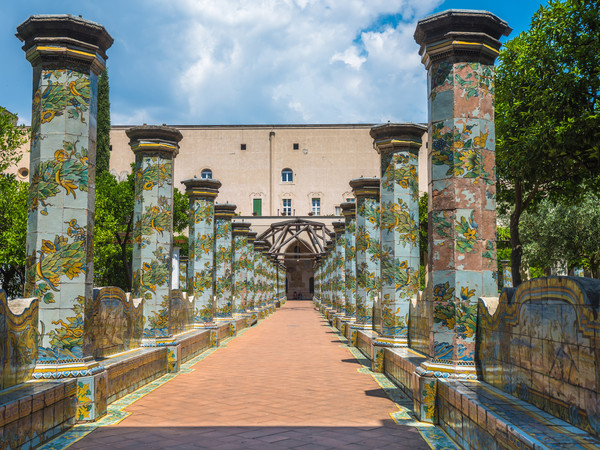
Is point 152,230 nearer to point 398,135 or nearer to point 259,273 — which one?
point 398,135

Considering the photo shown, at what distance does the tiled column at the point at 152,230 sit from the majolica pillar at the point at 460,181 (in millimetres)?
5666

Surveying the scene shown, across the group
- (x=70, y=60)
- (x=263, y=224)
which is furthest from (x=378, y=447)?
(x=263, y=224)

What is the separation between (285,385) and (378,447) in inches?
144

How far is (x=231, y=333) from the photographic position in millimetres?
17859

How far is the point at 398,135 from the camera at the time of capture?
10.3 m

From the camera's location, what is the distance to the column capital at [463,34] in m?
6.51

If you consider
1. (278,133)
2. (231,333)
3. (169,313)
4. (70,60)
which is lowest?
(231,333)

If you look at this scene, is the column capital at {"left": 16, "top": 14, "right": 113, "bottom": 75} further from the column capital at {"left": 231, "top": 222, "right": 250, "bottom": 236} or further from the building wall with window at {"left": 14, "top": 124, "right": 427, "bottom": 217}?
the building wall with window at {"left": 14, "top": 124, "right": 427, "bottom": 217}

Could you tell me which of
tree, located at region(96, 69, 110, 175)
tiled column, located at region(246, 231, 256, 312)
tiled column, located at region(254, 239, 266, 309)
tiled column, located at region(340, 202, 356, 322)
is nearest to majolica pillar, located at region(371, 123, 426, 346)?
tiled column, located at region(340, 202, 356, 322)

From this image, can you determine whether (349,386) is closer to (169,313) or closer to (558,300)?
(169,313)

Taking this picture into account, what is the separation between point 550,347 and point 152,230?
25.2 feet

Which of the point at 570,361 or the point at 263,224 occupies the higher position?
the point at 263,224

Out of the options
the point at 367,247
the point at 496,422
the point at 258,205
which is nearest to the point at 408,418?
the point at 496,422

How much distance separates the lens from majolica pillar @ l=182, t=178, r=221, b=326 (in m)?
15.1
